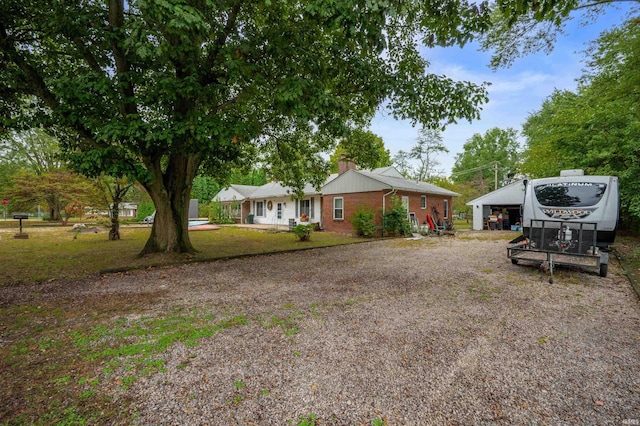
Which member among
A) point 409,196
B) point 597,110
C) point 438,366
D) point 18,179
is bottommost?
point 438,366

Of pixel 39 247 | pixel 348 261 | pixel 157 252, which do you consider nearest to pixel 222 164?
pixel 157 252

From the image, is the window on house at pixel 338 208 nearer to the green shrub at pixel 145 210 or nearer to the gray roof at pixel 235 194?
the gray roof at pixel 235 194

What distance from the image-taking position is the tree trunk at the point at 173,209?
27.9 ft

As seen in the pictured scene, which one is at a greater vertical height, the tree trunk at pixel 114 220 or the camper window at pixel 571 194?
the camper window at pixel 571 194

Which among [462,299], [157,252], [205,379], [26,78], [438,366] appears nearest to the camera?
[205,379]

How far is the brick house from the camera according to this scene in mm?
16516

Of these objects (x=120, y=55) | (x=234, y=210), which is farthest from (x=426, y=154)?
(x=120, y=55)

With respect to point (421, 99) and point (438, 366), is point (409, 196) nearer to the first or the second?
point (421, 99)

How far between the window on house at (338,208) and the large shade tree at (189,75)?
10314mm

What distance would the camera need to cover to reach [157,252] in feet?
27.9

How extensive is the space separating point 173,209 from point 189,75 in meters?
3.86

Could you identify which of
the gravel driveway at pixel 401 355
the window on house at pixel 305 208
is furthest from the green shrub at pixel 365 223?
the gravel driveway at pixel 401 355

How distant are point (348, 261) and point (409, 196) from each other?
1082 cm

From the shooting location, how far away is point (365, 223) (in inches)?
609
